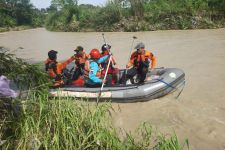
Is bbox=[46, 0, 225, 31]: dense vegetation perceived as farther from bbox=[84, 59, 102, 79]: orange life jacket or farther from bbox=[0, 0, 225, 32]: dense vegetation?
bbox=[84, 59, 102, 79]: orange life jacket

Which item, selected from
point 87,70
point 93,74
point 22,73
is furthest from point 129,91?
point 22,73

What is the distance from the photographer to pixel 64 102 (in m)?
3.87

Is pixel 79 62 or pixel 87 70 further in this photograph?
pixel 79 62

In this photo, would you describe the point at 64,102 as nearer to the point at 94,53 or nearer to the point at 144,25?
the point at 94,53

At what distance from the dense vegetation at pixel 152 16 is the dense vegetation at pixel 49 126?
1863 cm

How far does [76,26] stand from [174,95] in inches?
959

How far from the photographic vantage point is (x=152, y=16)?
80.1 feet

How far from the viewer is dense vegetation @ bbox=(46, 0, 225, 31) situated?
22.1 meters

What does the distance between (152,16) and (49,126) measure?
71.5ft

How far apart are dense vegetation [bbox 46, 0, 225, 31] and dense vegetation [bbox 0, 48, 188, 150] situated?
1863cm

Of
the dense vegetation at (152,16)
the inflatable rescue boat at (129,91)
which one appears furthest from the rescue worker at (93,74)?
the dense vegetation at (152,16)

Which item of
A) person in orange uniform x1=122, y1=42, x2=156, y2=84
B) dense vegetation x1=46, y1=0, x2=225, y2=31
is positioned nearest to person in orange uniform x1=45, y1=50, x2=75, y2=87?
person in orange uniform x1=122, y1=42, x2=156, y2=84

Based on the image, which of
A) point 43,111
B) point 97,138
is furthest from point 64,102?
point 97,138

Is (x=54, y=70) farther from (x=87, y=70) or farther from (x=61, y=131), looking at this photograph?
(x=61, y=131)
